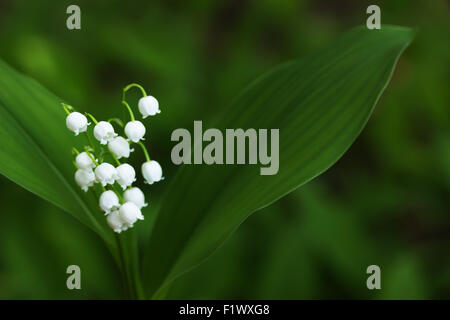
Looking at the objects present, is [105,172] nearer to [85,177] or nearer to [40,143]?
[85,177]

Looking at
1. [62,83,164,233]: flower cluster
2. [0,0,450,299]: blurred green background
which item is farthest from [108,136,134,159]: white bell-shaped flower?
Answer: [0,0,450,299]: blurred green background

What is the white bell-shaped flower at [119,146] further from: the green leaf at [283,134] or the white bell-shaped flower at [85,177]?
the green leaf at [283,134]

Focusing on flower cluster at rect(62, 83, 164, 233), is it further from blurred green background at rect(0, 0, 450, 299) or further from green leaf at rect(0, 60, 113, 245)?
blurred green background at rect(0, 0, 450, 299)

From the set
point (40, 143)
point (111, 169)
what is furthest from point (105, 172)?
point (40, 143)

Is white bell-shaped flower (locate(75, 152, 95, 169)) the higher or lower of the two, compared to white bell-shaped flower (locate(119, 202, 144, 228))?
higher
